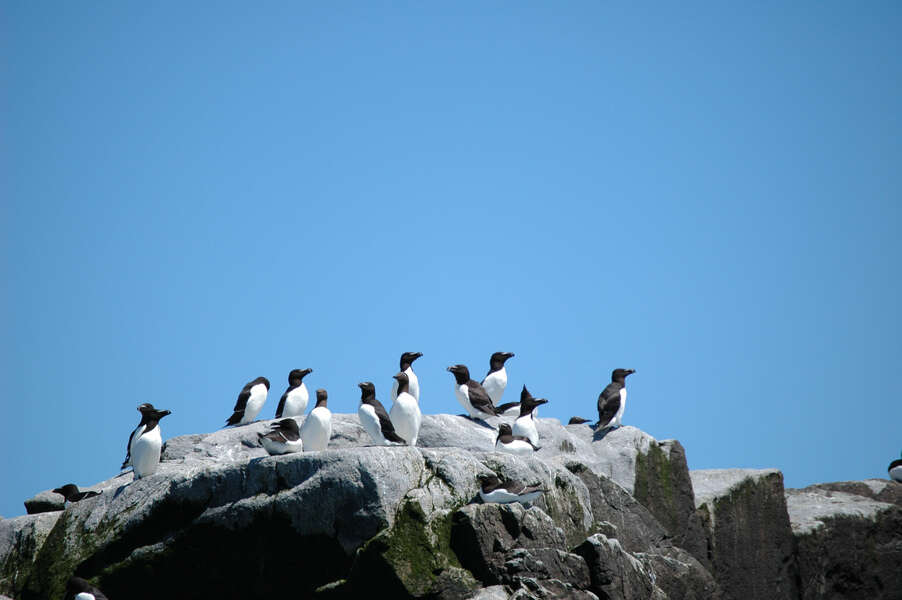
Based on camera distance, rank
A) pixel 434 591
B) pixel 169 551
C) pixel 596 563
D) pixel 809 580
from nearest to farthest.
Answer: pixel 434 591 → pixel 596 563 → pixel 169 551 → pixel 809 580

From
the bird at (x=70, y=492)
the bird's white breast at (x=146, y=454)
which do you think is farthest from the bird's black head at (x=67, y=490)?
the bird's white breast at (x=146, y=454)

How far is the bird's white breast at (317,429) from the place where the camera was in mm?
13562

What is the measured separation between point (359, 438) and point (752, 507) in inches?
263

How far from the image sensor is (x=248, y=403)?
16.7 meters

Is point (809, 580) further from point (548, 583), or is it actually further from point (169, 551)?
point (169, 551)

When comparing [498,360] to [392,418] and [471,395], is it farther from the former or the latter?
[392,418]

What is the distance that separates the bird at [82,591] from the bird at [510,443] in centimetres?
572

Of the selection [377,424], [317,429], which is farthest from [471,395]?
[317,429]

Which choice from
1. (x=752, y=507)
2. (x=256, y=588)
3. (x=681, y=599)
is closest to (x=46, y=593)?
(x=256, y=588)

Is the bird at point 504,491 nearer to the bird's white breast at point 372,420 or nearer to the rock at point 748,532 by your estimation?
the bird's white breast at point 372,420

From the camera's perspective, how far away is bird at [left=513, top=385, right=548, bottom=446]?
610 inches

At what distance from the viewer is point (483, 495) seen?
11.7 metres

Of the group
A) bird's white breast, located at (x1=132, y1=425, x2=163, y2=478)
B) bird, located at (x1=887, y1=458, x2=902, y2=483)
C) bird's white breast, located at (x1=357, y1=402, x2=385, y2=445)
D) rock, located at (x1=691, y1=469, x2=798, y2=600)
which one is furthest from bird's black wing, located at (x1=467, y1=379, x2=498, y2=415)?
bird, located at (x1=887, y1=458, x2=902, y2=483)

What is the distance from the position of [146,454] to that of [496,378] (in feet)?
21.3
